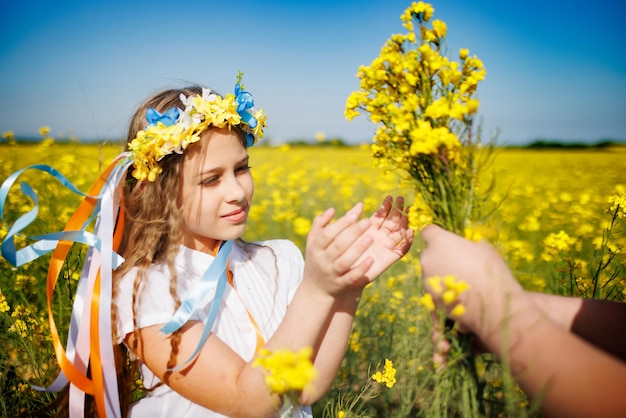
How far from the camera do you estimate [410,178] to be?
96 centimetres

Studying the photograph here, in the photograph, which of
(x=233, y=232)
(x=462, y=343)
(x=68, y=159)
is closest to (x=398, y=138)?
(x=462, y=343)

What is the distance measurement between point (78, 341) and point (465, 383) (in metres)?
1.19

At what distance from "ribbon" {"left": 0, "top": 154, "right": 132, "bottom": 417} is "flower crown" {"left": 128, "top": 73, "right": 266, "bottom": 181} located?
0.16 metres

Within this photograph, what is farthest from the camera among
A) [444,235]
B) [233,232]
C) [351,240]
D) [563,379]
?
[233,232]

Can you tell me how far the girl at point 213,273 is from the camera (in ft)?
3.35

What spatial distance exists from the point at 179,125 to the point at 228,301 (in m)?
0.66

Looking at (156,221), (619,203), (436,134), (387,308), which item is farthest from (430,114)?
(387,308)

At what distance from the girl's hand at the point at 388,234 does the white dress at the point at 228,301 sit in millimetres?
506

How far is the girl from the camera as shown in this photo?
40.3 inches

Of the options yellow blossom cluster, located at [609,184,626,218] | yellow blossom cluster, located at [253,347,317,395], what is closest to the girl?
yellow blossom cluster, located at [253,347,317,395]

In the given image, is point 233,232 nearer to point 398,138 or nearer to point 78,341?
point 78,341

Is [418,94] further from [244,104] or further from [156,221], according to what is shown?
[156,221]

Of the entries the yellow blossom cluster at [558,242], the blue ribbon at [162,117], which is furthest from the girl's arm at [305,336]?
the yellow blossom cluster at [558,242]

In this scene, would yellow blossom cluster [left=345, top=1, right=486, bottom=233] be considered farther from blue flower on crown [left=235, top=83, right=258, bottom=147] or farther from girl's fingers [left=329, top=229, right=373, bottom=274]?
blue flower on crown [left=235, top=83, right=258, bottom=147]
